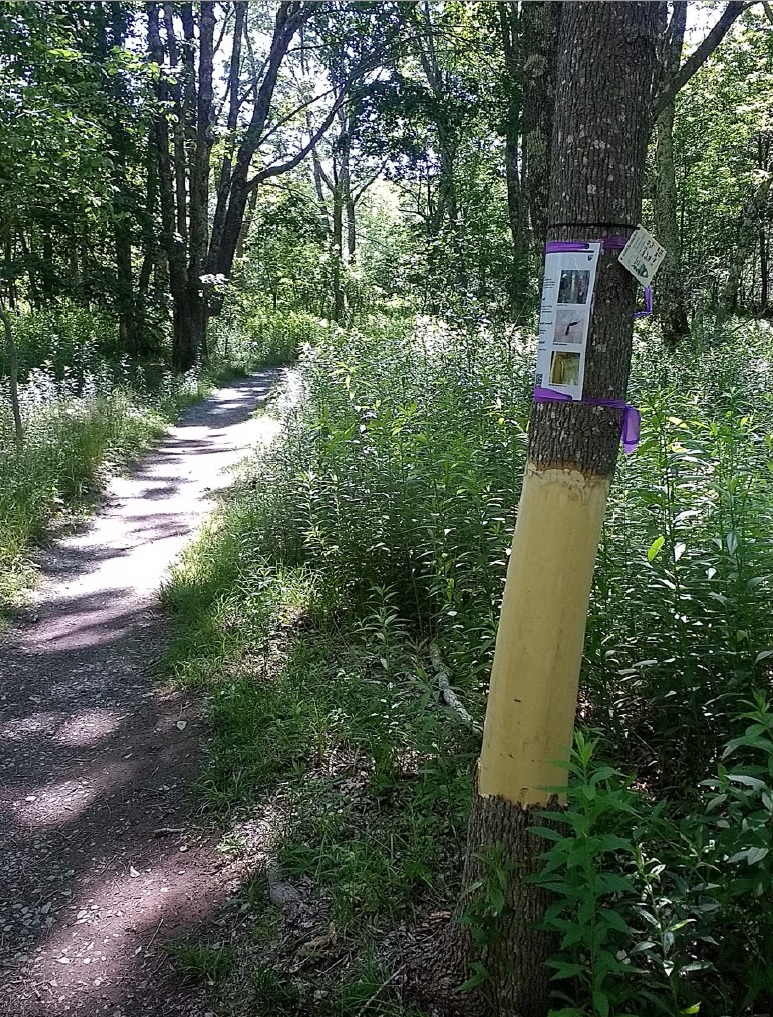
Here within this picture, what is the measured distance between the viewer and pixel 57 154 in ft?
25.8

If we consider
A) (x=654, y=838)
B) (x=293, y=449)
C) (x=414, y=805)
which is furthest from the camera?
(x=293, y=449)

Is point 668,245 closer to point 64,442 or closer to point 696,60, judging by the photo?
point 696,60

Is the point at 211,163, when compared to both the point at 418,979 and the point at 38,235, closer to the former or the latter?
the point at 38,235

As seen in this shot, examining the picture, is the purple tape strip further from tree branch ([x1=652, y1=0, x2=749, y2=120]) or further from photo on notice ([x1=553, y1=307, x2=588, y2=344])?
tree branch ([x1=652, y1=0, x2=749, y2=120])

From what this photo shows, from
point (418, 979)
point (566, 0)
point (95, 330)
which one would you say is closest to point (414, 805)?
point (418, 979)

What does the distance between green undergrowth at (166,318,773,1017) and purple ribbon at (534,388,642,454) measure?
0.62 metres

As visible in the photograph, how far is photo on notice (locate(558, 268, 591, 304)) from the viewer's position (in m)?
1.90

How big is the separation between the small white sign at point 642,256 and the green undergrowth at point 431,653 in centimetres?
95

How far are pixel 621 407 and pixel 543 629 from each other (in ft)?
2.05

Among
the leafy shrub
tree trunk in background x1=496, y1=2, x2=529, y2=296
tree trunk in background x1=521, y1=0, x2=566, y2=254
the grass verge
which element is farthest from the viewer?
tree trunk in background x1=496, y1=2, x2=529, y2=296

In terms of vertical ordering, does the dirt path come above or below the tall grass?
below

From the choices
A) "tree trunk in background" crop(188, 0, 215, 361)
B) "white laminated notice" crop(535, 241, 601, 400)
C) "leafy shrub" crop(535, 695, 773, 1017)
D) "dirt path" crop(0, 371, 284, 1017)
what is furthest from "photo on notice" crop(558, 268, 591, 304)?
"tree trunk in background" crop(188, 0, 215, 361)

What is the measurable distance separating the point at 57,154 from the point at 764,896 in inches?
349

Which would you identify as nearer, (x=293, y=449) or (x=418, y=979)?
(x=418, y=979)
